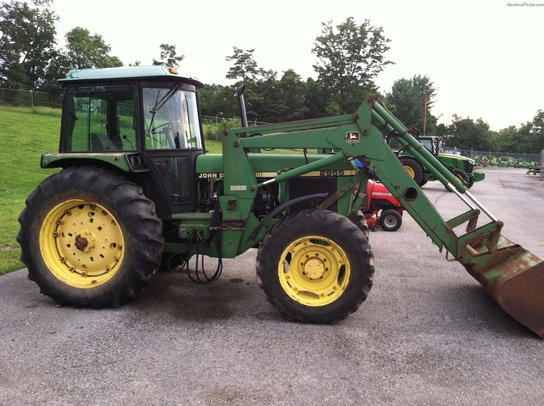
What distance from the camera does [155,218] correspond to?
4516 mm

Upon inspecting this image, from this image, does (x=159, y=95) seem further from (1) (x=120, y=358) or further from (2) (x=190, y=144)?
(1) (x=120, y=358)

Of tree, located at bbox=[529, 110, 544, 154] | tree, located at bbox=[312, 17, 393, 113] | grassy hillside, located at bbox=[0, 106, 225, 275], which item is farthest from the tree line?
tree, located at bbox=[529, 110, 544, 154]

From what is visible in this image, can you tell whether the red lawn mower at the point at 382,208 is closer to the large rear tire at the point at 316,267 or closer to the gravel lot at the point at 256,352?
the gravel lot at the point at 256,352

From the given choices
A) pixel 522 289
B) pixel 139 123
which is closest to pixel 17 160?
pixel 139 123

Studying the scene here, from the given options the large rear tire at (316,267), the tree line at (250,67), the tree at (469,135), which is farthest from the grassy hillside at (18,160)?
the tree at (469,135)

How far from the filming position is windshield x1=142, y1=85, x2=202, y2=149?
4801 millimetres

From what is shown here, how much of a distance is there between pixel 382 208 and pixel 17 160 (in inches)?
483

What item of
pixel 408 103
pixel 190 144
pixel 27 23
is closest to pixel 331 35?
pixel 408 103

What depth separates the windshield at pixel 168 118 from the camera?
480 centimetres

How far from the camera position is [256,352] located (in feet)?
11.9

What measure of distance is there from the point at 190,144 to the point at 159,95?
666mm

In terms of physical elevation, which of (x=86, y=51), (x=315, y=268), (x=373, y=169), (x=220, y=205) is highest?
(x=86, y=51)

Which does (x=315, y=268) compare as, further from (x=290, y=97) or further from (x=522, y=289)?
(x=290, y=97)

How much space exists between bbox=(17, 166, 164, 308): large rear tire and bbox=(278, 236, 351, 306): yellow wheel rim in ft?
4.44
